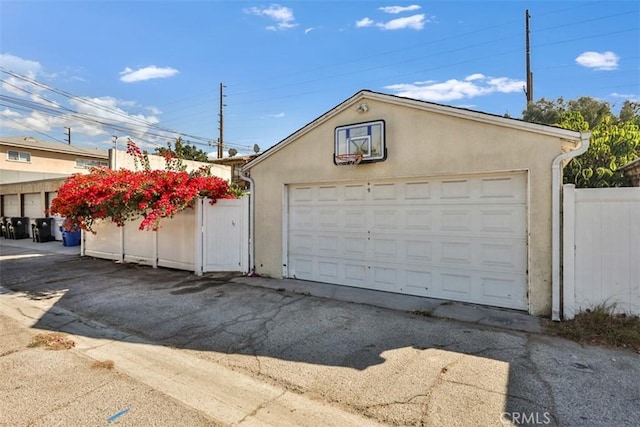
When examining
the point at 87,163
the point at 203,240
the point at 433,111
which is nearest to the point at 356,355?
the point at 433,111

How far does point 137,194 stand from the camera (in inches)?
305

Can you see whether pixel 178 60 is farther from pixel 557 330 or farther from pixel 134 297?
pixel 557 330

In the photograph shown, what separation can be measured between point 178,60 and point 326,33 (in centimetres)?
807

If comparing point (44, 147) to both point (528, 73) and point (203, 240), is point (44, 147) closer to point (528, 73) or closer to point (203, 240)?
point (203, 240)

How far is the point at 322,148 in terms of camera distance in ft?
23.5

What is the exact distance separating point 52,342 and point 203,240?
4.17m

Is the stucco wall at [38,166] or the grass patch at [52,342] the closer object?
the grass patch at [52,342]

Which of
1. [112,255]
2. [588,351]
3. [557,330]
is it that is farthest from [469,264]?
[112,255]

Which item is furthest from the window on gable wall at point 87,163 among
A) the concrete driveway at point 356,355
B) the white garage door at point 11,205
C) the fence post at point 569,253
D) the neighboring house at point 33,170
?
the fence post at point 569,253

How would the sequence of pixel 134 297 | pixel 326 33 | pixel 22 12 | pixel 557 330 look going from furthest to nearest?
1. pixel 326 33
2. pixel 22 12
3. pixel 134 297
4. pixel 557 330

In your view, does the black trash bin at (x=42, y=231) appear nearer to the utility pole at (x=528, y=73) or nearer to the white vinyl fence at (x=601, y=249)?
the white vinyl fence at (x=601, y=249)

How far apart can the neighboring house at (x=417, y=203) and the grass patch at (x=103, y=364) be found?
13.8 ft

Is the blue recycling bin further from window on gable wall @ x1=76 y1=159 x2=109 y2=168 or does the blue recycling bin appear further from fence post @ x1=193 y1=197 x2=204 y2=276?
window on gable wall @ x1=76 y1=159 x2=109 y2=168

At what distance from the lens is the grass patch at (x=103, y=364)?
3639 millimetres
